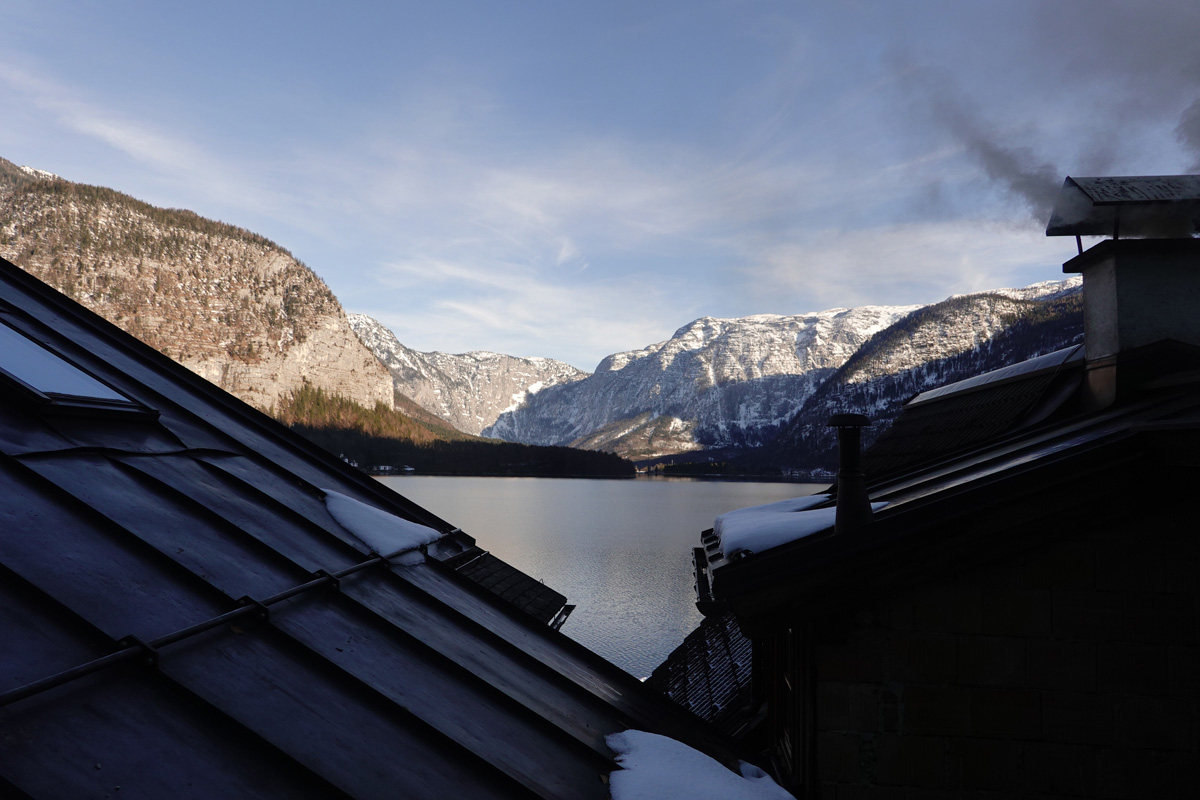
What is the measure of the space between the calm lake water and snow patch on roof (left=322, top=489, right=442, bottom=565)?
70.6 feet

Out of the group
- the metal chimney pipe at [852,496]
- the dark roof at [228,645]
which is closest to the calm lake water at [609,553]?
the metal chimney pipe at [852,496]

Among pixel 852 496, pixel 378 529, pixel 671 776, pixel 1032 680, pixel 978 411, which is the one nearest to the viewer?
pixel 671 776

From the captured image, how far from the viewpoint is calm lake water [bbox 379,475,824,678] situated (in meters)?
30.9

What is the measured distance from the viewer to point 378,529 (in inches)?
207

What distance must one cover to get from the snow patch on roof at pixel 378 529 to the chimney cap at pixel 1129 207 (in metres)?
8.32

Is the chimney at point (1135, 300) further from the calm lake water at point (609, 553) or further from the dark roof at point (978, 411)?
the calm lake water at point (609, 553)

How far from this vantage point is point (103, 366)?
544cm

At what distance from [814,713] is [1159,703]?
2.11 metres

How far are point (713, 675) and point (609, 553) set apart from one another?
32524 millimetres

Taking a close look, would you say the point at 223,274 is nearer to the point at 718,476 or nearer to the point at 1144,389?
the point at 718,476

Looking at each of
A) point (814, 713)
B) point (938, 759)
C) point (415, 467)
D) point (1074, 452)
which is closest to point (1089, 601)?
point (1074, 452)

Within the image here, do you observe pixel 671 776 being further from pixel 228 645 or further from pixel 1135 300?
pixel 1135 300

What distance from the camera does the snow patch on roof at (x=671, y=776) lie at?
340 cm

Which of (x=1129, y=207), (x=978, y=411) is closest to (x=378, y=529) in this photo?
(x=978, y=411)
